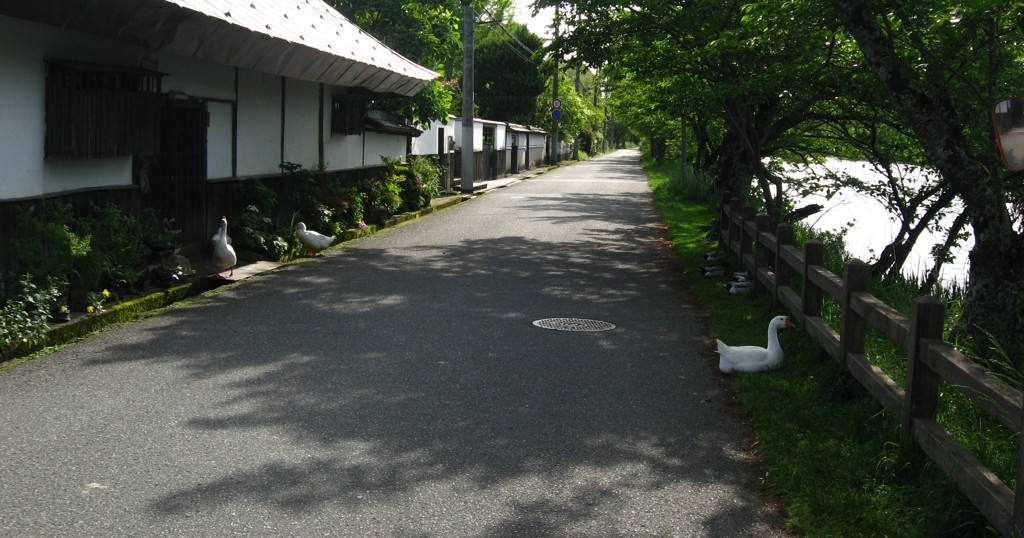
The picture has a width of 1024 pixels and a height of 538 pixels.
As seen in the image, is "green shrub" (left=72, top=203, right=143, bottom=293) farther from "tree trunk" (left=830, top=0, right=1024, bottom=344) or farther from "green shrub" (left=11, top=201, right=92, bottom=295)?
"tree trunk" (left=830, top=0, right=1024, bottom=344)

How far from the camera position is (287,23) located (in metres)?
13.7

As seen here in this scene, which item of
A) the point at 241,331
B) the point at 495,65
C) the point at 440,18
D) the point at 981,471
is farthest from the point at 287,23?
the point at 495,65

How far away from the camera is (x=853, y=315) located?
6844mm

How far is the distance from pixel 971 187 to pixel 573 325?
170 inches

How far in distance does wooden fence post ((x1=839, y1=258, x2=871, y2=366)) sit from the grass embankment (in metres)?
0.22

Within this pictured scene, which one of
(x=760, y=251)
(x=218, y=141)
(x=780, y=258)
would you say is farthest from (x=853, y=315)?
(x=218, y=141)

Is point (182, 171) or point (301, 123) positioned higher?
point (301, 123)

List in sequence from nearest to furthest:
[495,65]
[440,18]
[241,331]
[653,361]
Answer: [653,361]
[241,331]
[440,18]
[495,65]

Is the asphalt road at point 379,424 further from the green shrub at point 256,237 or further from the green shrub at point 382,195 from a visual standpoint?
the green shrub at point 382,195

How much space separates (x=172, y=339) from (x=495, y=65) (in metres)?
52.8

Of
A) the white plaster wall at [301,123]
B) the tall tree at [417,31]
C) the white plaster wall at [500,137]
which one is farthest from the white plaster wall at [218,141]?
the white plaster wall at [500,137]

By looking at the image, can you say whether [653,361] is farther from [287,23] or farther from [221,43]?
[287,23]

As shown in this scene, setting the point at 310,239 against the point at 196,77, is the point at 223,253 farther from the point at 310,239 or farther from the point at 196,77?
the point at 310,239

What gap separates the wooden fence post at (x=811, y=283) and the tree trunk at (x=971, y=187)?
1425 millimetres
